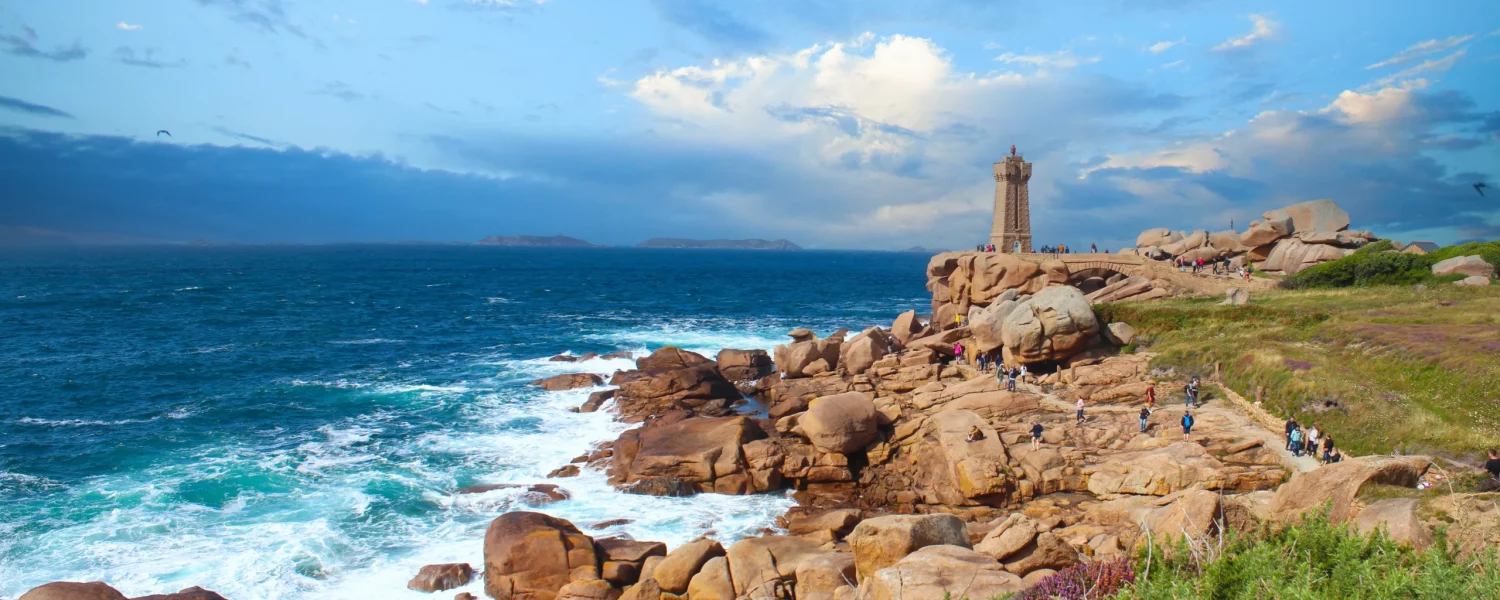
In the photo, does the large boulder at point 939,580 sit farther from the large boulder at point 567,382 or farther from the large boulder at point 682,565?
the large boulder at point 567,382

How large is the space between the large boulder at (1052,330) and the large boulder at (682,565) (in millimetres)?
20667

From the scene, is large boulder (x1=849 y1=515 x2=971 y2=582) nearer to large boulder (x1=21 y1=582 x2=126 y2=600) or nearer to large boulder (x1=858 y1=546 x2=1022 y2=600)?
large boulder (x1=858 y1=546 x2=1022 y2=600)

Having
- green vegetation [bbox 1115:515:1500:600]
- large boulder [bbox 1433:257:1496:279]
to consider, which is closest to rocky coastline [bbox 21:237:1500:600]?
green vegetation [bbox 1115:515:1500:600]

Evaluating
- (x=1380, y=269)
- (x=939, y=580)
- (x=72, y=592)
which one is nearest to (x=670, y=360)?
(x=72, y=592)

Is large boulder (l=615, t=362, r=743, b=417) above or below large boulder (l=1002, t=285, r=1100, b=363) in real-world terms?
below

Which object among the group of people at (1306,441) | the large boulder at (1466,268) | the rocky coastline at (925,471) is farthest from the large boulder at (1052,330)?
the large boulder at (1466,268)

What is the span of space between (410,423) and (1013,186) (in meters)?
43.6

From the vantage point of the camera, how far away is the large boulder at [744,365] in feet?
144

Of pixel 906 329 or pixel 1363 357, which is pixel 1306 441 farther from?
pixel 906 329

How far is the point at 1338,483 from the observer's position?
14117mm

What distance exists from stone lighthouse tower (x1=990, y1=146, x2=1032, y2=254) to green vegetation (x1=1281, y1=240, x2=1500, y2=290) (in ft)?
57.6

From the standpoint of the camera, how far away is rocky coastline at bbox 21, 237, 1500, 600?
47.4ft

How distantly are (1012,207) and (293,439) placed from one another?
4769cm

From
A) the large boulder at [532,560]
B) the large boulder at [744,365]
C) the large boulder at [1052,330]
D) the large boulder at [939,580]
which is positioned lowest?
the large boulder at [532,560]
